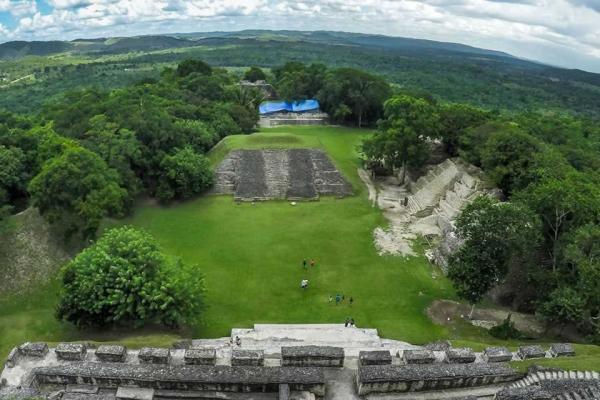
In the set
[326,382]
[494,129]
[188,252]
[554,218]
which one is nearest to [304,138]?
[494,129]

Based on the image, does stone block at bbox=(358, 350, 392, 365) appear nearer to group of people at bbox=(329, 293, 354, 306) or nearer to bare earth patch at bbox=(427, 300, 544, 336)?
bare earth patch at bbox=(427, 300, 544, 336)

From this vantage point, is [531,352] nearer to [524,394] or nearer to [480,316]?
[524,394]

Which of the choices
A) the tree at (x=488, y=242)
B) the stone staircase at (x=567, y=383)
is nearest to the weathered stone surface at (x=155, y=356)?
the stone staircase at (x=567, y=383)

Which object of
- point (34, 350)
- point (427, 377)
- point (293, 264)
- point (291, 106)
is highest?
point (427, 377)

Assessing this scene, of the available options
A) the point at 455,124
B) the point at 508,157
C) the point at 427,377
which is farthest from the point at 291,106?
the point at 427,377

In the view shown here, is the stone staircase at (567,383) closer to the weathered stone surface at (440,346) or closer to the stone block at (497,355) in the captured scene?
the stone block at (497,355)

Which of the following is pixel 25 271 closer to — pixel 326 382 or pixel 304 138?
pixel 326 382
